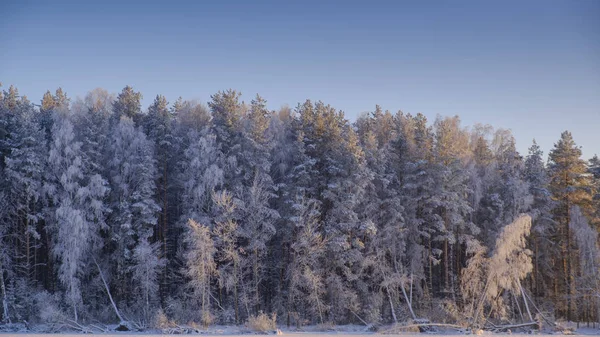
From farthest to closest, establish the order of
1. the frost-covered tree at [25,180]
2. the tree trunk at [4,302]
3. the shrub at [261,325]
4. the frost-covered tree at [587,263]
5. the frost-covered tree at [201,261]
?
the frost-covered tree at [25,180], the frost-covered tree at [587,263], the tree trunk at [4,302], the frost-covered tree at [201,261], the shrub at [261,325]

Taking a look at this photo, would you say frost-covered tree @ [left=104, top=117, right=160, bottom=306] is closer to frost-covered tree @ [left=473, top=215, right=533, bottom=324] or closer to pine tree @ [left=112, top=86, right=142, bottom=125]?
pine tree @ [left=112, top=86, right=142, bottom=125]

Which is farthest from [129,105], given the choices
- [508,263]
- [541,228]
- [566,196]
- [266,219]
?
[566,196]

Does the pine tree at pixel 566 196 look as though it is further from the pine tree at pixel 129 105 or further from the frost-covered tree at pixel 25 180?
the frost-covered tree at pixel 25 180

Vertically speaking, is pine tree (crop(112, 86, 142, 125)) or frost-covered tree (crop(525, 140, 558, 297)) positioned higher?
pine tree (crop(112, 86, 142, 125))

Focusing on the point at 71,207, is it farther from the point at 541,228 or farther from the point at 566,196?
the point at 566,196

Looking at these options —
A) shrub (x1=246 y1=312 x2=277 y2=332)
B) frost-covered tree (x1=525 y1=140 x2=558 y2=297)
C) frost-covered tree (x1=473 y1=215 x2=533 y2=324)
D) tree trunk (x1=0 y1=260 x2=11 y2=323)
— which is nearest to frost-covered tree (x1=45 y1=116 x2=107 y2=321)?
tree trunk (x1=0 y1=260 x2=11 y2=323)

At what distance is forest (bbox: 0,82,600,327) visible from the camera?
33.0 metres

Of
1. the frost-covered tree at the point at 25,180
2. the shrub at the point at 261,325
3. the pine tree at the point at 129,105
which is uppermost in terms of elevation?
the pine tree at the point at 129,105

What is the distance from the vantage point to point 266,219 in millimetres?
35031

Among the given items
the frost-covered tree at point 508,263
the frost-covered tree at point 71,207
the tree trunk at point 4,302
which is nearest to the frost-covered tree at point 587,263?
the frost-covered tree at point 508,263

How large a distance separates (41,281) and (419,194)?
3089 centimetres

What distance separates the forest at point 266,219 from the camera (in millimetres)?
32969

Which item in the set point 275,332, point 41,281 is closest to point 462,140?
point 275,332

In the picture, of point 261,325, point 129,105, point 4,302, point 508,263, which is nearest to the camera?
point 261,325
